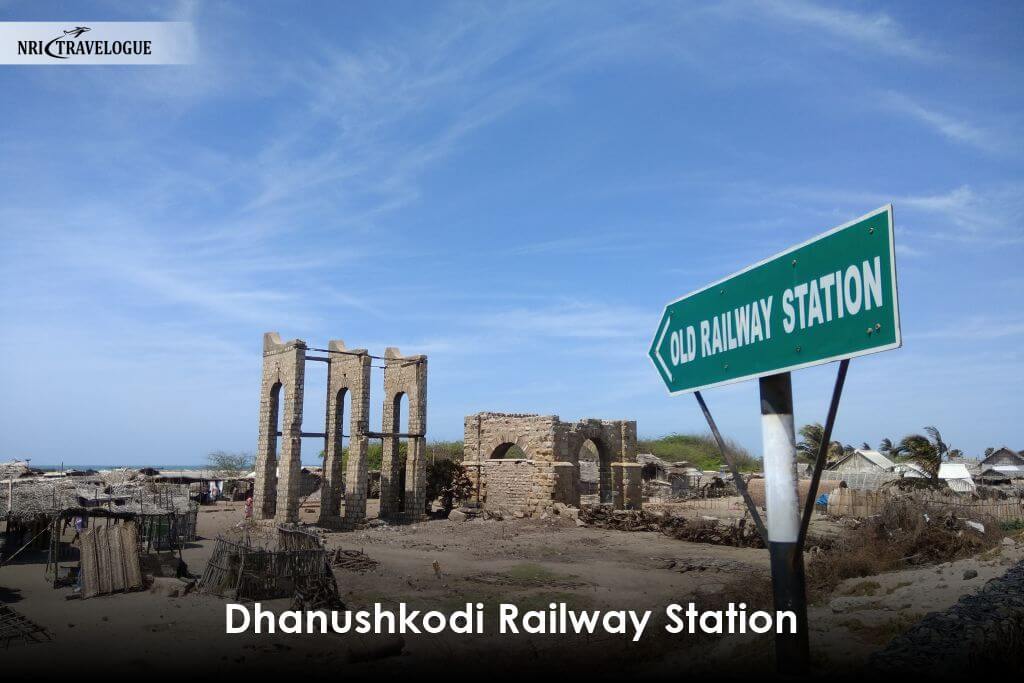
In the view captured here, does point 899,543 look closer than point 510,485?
Yes

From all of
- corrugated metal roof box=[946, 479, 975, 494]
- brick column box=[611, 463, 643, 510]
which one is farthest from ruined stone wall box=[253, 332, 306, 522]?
corrugated metal roof box=[946, 479, 975, 494]

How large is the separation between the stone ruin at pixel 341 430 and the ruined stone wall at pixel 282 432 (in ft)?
0.11

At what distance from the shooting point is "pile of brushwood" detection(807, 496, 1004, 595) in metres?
11.8

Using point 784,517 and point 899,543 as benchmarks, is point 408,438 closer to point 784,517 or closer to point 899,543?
point 899,543

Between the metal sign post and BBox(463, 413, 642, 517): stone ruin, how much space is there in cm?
2440

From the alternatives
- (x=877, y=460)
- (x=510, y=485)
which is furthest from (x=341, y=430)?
(x=877, y=460)

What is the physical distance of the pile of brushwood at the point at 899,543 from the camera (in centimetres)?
1184

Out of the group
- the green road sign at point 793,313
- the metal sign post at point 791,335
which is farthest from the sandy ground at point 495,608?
the green road sign at point 793,313

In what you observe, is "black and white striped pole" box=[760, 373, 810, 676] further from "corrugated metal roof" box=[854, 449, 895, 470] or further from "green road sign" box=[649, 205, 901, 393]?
"corrugated metal roof" box=[854, 449, 895, 470]

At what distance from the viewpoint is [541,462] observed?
91.7 ft

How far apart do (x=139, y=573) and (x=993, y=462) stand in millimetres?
45503

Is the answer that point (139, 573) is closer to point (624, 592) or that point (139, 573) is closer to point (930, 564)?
point (624, 592)

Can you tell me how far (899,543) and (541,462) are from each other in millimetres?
16079

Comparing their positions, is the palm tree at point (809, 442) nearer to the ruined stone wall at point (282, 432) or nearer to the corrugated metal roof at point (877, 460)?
the corrugated metal roof at point (877, 460)
